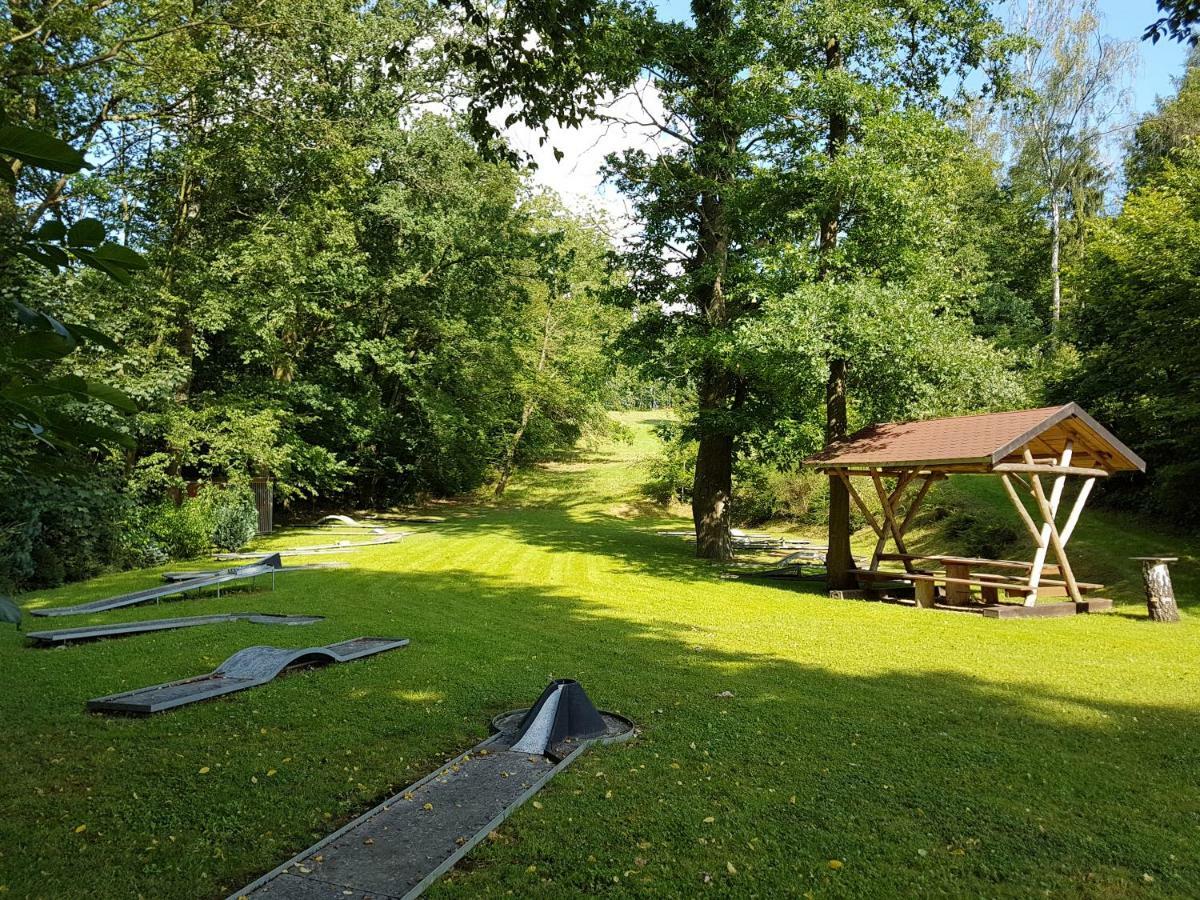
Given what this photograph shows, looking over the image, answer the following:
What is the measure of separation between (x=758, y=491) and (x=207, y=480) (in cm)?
1952

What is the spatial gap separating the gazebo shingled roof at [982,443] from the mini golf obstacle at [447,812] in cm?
817

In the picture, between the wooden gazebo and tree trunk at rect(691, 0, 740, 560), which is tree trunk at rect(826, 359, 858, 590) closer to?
the wooden gazebo

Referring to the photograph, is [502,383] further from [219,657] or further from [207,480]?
[219,657]

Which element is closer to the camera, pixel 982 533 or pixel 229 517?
pixel 229 517

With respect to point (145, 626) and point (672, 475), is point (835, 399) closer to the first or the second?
point (145, 626)

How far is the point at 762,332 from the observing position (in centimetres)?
1348

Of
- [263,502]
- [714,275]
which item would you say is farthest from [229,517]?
[714,275]

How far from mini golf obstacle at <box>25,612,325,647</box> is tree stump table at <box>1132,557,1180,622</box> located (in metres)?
12.0

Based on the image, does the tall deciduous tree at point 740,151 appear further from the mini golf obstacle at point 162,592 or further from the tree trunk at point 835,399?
the mini golf obstacle at point 162,592

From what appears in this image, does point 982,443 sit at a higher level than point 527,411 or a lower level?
lower

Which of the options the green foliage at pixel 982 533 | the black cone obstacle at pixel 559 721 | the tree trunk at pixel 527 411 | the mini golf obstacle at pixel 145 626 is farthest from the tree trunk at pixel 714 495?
the tree trunk at pixel 527 411

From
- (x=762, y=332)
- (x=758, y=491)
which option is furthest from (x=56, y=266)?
(x=758, y=491)

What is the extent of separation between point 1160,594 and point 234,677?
40.4 ft

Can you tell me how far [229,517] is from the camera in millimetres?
18547
